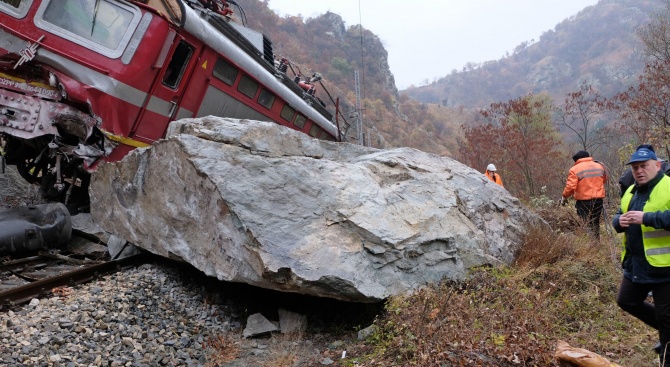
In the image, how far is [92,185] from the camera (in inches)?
243

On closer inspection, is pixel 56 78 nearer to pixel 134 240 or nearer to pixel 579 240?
pixel 134 240

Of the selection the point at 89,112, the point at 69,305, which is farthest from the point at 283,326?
the point at 89,112

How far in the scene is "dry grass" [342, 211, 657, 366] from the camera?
3170 millimetres

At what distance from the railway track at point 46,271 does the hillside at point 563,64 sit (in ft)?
239

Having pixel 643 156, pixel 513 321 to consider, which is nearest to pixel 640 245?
pixel 643 156

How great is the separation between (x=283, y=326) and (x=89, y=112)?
4152 millimetres

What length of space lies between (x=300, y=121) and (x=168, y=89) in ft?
10.1

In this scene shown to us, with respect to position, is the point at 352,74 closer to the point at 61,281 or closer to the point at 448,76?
the point at 61,281

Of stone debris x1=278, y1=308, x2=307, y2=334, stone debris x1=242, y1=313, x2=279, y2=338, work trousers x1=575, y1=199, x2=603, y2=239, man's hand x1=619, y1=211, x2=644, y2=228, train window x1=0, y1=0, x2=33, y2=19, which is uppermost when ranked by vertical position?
work trousers x1=575, y1=199, x2=603, y2=239

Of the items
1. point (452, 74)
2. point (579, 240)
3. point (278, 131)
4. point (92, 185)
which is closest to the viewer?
point (278, 131)

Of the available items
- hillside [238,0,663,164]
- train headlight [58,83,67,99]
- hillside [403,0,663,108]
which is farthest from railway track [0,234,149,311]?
hillside [403,0,663,108]

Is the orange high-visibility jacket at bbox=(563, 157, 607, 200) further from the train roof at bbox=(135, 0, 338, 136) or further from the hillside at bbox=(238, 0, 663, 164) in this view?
the hillside at bbox=(238, 0, 663, 164)

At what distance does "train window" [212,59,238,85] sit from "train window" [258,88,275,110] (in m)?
0.71

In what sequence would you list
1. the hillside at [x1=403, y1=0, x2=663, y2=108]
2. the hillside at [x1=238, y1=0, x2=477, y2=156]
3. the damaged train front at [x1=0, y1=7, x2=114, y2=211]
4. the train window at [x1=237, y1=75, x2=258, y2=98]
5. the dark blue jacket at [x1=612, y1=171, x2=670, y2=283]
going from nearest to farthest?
the dark blue jacket at [x1=612, y1=171, x2=670, y2=283], the damaged train front at [x1=0, y1=7, x2=114, y2=211], the train window at [x1=237, y1=75, x2=258, y2=98], the hillside at [x1=238, y1=0, x2=477, y2=156], the hillside at [x1=403, y1=0, x2=663, y2=108]
